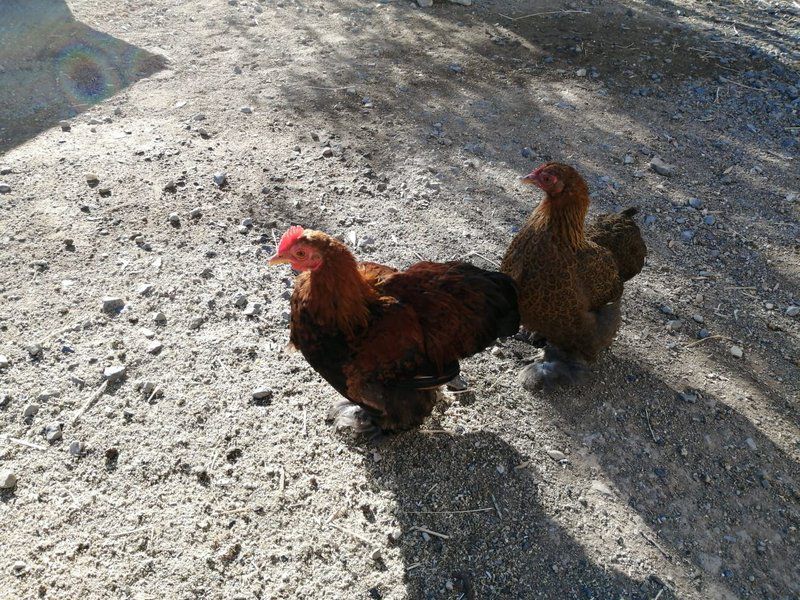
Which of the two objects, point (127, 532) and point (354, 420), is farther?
point (354, 420)

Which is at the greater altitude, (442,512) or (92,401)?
(92,401)

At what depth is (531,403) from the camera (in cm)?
351

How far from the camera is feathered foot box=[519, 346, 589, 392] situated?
3535 mm

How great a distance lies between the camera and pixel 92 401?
3.44 m

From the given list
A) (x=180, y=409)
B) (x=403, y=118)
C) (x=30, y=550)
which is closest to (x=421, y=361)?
(x=180, y=409)

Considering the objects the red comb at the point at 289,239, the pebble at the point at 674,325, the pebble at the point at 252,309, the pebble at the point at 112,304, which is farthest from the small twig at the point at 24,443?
the pebble at the point at 674,325

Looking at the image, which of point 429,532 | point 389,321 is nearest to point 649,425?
point 429,532

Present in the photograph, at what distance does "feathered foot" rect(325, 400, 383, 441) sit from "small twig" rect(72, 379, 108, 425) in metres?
1.46

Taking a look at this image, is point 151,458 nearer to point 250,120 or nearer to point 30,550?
point 30,550

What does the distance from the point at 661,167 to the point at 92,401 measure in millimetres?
5318

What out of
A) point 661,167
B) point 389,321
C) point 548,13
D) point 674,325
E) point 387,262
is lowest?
point 674,325

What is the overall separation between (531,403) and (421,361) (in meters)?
1.00

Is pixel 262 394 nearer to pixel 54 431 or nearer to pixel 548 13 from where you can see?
pixel 54 431

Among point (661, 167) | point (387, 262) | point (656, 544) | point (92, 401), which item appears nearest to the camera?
point (656, 544)
